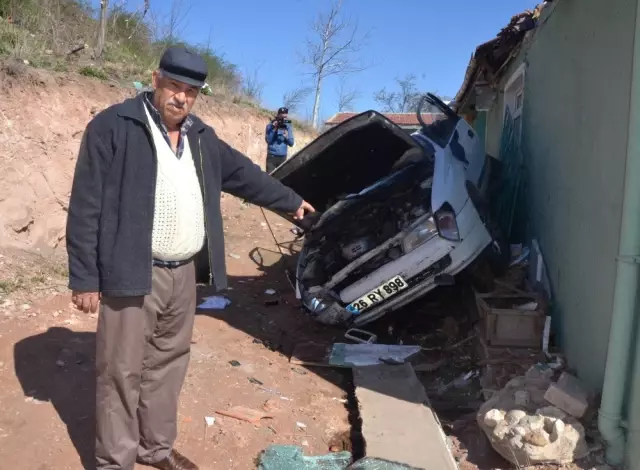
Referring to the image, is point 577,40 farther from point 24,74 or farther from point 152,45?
point 152,45

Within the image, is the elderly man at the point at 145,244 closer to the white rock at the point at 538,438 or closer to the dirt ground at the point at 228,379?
the dirt ground at the point at 228,379

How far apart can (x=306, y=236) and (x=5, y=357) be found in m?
2.72

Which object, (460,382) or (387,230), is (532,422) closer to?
(460,382)

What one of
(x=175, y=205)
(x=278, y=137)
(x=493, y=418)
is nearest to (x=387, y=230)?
(x=493, y=418)

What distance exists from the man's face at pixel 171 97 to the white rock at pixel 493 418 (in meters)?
2.48

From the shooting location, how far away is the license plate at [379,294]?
Result: 5.21 meters

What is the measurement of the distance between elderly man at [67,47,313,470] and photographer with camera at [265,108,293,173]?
29.2 ft

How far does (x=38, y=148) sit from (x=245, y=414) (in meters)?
4.71

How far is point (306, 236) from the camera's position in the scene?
5555 millimetres

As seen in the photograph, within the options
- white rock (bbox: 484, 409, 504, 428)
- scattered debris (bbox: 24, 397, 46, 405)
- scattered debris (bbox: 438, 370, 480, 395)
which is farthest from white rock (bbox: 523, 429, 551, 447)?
scattered debris (bbox: 24, 397, 46, 405)

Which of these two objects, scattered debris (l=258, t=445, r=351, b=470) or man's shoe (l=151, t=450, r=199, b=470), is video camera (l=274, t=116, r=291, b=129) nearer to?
scattered debris (l=258, t=445, r=351, b=470)

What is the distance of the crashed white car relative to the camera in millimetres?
5129

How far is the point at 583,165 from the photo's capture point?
425 centimetres

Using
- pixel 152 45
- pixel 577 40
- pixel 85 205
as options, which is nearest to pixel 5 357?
pixel 85 205
